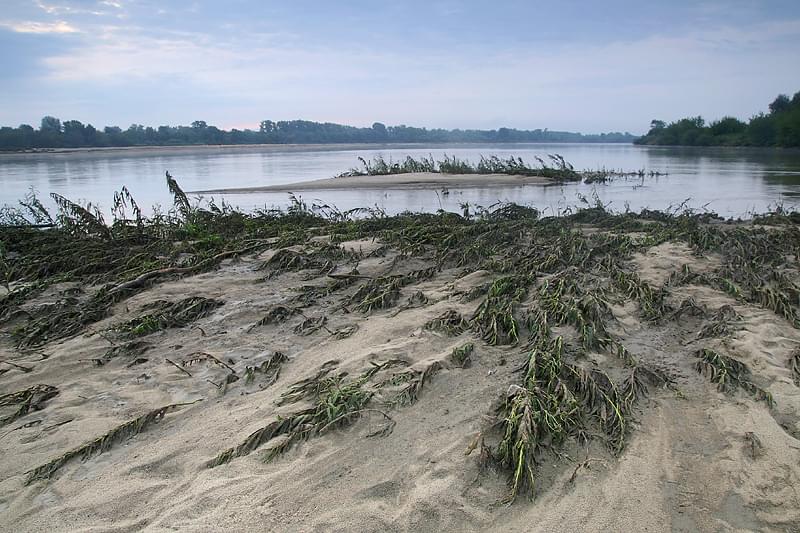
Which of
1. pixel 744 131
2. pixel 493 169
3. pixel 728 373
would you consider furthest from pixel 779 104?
pixel 728 373

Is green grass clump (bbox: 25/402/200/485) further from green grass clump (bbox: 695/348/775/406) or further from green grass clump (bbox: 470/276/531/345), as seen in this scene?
green grass clump (bbox: 695/348/775/406)

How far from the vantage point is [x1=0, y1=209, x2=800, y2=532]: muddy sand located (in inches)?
97.7

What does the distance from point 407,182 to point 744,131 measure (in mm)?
55406

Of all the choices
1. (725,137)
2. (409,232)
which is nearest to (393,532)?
(409,232)

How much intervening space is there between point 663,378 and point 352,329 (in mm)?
2493

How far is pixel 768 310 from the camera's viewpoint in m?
4.67

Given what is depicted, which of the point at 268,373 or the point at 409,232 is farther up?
the point at 409,232

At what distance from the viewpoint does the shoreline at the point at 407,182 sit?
20.1m

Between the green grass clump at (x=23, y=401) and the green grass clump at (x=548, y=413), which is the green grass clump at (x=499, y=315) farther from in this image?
the green grass clump at (x=23, y=401)

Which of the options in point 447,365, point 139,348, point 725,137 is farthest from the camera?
point 725,137

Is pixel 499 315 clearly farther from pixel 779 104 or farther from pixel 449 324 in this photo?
pixel 779 104

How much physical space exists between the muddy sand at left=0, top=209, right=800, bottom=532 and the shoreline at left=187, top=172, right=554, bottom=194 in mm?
15386

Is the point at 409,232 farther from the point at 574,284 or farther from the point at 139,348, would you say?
the point at 139,348

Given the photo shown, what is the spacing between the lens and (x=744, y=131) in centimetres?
5869
